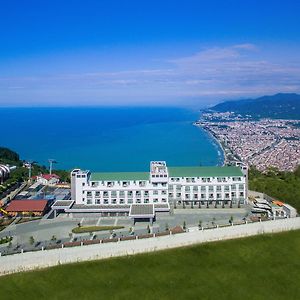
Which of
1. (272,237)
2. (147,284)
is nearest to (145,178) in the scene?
(272,237)

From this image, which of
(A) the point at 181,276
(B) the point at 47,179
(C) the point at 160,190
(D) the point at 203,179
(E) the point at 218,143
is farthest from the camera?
(E) the point at 218,143

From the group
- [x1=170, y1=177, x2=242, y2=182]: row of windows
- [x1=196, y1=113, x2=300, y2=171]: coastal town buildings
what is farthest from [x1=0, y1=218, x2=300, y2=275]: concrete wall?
[x1=196, y1=113, x2=300, y2=171]: coastal town buildings

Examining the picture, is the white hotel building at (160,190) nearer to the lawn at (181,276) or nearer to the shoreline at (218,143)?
the lawn at (181,276)

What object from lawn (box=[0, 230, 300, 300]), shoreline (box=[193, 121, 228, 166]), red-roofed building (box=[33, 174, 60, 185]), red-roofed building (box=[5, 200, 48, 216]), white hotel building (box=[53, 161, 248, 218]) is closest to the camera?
lawn (box=[0, 230, 300, 300])

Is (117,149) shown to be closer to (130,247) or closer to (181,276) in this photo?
→ (130,247)

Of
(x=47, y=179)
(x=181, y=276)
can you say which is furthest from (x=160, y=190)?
(x=47, y=179)

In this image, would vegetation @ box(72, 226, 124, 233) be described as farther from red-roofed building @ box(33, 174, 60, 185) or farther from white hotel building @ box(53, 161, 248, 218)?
red-roofed building @ box(33, 174, 60, 185)
